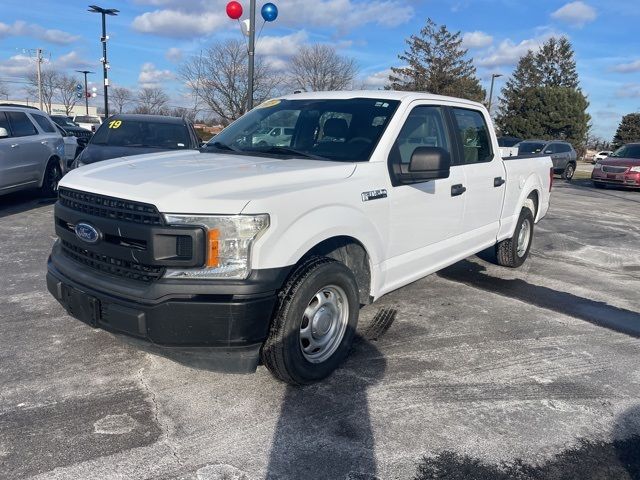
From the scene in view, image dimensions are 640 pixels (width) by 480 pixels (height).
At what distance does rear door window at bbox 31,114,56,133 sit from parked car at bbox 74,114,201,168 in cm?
153

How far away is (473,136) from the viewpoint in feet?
17.7

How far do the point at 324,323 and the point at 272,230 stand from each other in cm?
89

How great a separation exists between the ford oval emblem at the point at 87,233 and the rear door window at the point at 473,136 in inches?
132

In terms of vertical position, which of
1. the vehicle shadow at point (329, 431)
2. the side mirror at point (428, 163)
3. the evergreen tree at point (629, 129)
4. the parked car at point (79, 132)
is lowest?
the vehicle shadow at point (329, 431)

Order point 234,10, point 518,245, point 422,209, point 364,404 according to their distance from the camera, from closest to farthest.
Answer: point 364,404, point 422,209, point 518,245, point 234,10

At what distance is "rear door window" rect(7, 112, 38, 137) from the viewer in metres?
9.29

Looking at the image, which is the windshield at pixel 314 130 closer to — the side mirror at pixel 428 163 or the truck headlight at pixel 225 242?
the side mirror at pixel 428 163

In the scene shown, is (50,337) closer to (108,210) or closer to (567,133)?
(108,210)

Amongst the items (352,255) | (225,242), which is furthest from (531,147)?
(225,242)

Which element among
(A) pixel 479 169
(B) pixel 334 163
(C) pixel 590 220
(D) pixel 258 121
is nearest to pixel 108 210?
(B) pixel 334 163

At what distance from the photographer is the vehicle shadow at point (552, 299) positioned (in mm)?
5162

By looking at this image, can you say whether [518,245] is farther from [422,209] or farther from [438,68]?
[438,68]

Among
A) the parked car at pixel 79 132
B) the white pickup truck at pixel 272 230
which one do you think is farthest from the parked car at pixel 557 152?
the white pickup truck at pixel 272 230

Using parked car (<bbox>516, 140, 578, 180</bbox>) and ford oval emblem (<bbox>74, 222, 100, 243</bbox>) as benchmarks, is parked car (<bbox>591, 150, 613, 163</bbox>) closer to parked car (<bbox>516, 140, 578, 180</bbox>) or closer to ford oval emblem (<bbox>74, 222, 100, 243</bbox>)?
parked car (<bbox>516, 140, 578, 180</bbox>)
